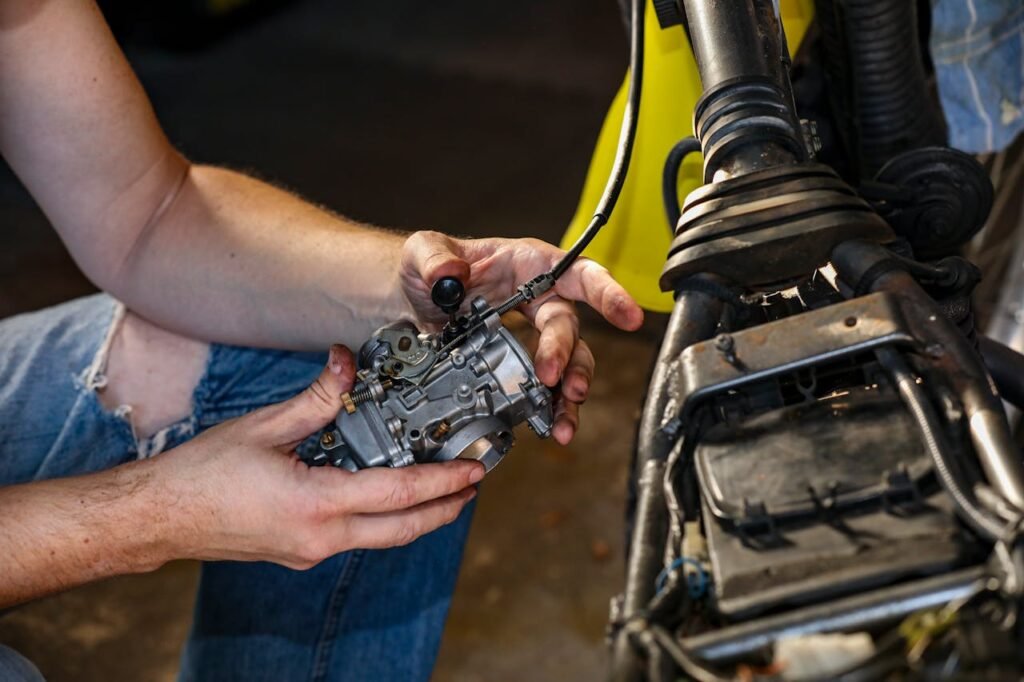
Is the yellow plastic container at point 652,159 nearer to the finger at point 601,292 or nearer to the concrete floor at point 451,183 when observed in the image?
the finger at point 601,292

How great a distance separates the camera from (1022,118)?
1.23 metres

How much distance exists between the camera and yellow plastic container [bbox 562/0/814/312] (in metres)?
1.06

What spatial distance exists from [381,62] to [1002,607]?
274 centimetres

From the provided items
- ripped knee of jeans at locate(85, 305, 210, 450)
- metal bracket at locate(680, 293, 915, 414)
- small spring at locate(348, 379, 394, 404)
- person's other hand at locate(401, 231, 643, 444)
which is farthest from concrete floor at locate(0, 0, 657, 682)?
metal bracket at locate(680, 293, 915, 414)

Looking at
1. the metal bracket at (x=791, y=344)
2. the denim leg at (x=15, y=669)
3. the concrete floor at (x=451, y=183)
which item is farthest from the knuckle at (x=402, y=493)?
the concrete floor at (x=451, y=183)

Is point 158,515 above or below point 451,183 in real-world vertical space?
above

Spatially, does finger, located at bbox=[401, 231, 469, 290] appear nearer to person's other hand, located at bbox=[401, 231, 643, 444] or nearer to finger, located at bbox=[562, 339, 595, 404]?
person's other hand, located at bbox=[401, 231, 643, 444]

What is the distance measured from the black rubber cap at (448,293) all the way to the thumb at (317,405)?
0.08m

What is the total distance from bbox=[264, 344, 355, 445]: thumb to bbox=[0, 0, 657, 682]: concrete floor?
819 mm

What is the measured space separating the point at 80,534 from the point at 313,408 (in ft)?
0.72

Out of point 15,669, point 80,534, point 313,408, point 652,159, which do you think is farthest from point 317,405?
point 652,159

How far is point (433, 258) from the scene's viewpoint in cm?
89

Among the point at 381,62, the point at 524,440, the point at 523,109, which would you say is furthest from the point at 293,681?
the point at 381,62

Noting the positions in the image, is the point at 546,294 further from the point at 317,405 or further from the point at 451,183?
the point at 451,183
